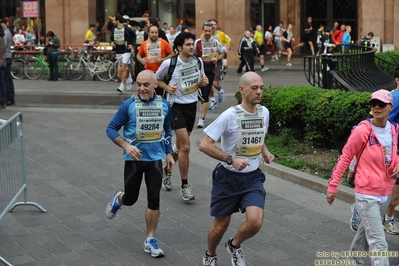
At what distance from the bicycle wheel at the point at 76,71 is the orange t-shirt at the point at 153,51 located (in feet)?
43.3

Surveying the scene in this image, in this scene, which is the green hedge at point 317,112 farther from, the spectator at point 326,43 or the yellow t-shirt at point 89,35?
the yellow t-shirt at point 89,35

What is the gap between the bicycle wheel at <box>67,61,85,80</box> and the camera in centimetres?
2559

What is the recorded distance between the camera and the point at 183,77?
963 cm

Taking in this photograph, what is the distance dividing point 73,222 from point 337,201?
314 cm

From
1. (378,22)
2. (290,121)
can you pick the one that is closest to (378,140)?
(290,121)

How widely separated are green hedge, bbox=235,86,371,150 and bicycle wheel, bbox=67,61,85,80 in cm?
1333

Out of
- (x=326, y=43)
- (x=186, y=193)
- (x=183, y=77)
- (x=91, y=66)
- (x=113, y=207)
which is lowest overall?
(x=186, y=193)

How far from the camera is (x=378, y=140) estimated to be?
651 centimetres

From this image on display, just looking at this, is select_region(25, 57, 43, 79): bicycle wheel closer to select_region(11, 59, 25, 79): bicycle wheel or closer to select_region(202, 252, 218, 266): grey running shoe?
select_region(11, 59, 25, 79): bicycle wheel

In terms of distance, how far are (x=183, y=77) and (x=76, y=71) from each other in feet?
54.1

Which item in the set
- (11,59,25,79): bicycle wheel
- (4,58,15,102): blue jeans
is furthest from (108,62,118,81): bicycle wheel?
(4,58,15,102): blue jeans

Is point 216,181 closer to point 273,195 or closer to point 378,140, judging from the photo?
point 378,140

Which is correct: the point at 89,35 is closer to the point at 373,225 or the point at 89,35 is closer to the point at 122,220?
the point at 122,220

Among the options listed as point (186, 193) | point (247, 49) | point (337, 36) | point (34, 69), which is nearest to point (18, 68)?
point (34, 69)
